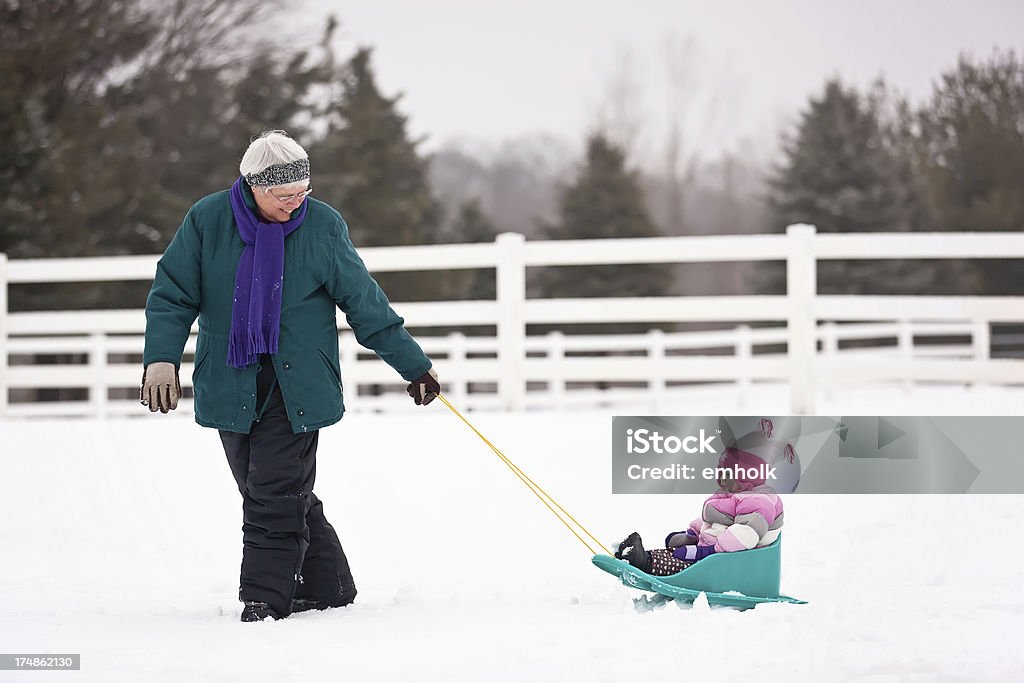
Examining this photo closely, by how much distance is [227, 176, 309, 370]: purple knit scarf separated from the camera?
3.60m

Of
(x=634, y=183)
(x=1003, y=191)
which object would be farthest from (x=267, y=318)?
(x=1003, y=191)

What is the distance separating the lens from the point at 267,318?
3625 mm

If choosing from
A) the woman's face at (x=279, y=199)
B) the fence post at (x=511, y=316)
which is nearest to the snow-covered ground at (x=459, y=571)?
the fence post at (x=511, y=316)

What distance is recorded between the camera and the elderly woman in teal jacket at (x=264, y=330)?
11.9 feet

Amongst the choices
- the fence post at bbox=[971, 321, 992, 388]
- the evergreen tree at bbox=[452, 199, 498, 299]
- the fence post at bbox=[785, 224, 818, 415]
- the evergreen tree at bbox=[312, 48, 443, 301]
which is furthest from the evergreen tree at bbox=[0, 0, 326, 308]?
the fence post at bbox=[785, 224, 818, 415]

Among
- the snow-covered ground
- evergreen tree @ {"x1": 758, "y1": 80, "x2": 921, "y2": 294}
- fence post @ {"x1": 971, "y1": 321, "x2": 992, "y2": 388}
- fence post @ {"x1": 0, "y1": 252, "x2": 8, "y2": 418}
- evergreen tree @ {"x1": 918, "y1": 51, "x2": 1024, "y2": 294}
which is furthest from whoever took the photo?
evergreen tree @ {"x1": 918, "y1": 51, "x2": 1024, "y2": 294}

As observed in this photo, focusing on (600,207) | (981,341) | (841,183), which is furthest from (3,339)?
(841,183)

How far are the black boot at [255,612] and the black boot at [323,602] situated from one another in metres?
0.22

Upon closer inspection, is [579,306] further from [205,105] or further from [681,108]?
[681,108]

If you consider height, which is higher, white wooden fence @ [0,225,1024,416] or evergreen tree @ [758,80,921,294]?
evergreen tree @ [758,80,921,294]

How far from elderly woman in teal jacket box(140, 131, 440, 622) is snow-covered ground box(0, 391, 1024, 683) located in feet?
1.13

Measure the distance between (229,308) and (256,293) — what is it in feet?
0.43

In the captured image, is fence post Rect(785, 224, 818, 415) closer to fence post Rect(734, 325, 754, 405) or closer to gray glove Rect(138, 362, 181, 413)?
fence post Rect(734, 325, 754, 405)

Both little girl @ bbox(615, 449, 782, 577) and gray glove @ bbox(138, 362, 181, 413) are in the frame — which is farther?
little girl @ bbox(615, 449, 782, 577)
